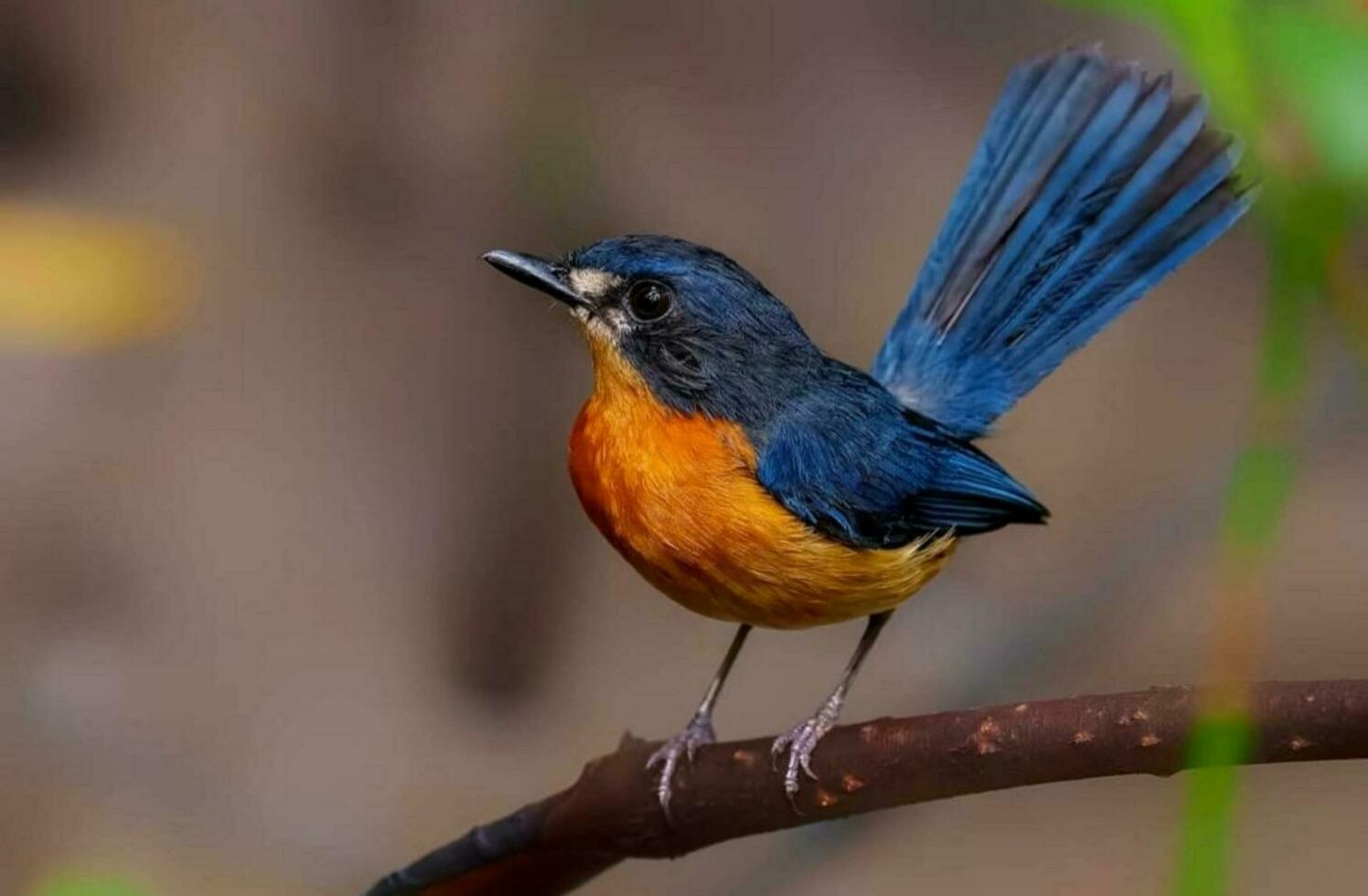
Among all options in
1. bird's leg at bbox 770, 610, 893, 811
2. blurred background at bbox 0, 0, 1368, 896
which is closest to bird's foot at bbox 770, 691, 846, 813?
bird's leg at bbox 770, 610, 893, 811

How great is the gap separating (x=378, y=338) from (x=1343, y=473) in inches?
83.1

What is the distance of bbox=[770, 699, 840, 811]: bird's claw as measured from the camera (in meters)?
1.83

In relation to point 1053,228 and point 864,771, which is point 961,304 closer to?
point 1053,228

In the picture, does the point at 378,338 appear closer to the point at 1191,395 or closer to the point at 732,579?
the point at 1191,395

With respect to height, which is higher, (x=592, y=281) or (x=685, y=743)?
(x=592, y=281)

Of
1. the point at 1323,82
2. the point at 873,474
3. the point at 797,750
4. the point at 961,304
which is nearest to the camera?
the point at 1323,82

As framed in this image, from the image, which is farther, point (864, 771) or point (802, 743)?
point (802, 743)

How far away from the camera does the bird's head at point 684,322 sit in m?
2.12

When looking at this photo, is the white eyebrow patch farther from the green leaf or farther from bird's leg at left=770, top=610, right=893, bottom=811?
the green leaf

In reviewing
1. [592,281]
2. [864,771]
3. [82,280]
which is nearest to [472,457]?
[82,280]

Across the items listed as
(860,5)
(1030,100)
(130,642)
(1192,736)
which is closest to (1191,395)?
(860,5)

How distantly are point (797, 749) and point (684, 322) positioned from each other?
0.53m

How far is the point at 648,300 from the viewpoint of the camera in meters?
2.15

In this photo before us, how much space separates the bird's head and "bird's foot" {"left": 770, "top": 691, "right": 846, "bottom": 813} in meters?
0.39
